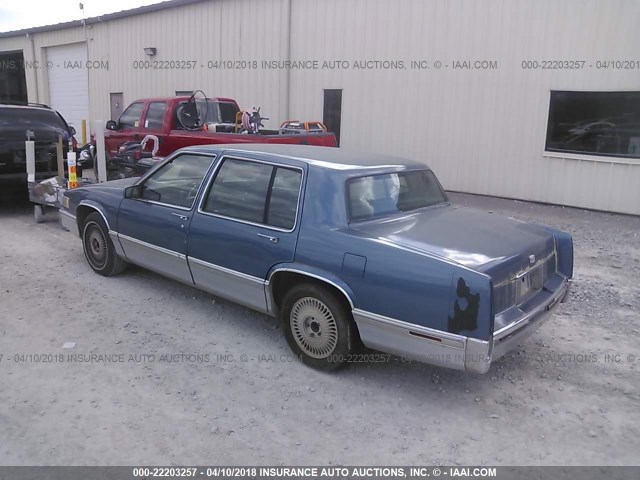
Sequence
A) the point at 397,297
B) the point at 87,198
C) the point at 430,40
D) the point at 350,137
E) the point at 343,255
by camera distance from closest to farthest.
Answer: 1. the point at 397,297
2. the point at 343,255
3. the point at 87,198
4. the point at 430,40
5. the point at 350,137

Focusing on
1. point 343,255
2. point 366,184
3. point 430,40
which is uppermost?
point 430,40

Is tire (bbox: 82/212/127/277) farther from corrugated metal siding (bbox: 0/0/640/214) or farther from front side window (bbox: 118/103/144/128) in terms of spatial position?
corrugated metal siding (bbox: 0/0/640/214)

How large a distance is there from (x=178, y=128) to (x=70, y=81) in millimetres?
14021

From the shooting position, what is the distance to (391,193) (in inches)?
170

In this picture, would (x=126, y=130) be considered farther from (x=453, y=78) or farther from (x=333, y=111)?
(x=453, y=78)

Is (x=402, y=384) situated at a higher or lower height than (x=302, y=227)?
lower

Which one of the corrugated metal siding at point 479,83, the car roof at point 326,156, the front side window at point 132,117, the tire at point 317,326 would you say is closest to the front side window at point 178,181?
the car roof at point 326,156

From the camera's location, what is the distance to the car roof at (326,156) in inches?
165

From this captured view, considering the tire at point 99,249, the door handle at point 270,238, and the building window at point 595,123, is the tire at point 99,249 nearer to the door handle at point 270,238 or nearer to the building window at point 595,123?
the door handle at point 270,238

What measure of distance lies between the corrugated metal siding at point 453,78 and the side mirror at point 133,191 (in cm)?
772

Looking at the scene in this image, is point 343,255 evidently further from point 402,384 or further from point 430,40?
point 430,40

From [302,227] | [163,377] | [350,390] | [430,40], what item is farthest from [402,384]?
[430,40]

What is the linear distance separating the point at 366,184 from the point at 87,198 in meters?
3.31

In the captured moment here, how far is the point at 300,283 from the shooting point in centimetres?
398
